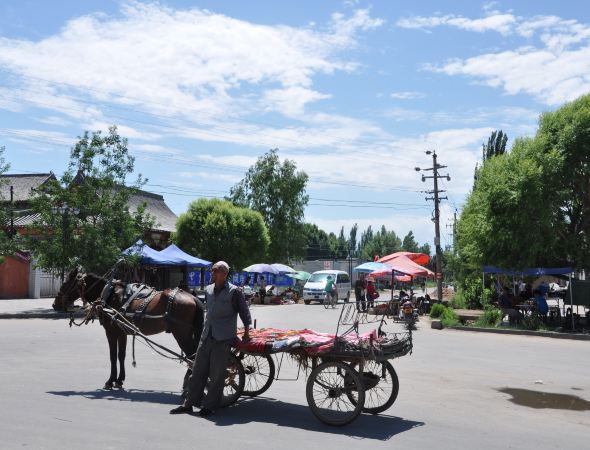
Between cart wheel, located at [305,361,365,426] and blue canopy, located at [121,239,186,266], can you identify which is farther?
blue canopy, located at [121,239,186,266]

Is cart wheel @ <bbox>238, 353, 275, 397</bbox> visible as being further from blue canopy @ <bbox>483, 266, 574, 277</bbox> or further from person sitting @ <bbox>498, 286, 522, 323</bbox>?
blue canopy @ <bbox>483, 266, 574, 277</bbox>

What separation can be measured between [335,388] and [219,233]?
42.0 metres

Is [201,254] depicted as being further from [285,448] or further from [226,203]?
[285,448]

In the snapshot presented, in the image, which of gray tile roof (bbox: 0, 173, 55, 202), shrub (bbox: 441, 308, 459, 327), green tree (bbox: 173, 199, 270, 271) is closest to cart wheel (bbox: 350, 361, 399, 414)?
shrub (bbox: 441, 308, 459, 327)

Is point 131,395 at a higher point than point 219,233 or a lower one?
lower

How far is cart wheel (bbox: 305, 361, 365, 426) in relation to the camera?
7.51m

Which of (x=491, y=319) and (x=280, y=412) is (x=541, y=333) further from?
(x=280, y=412)

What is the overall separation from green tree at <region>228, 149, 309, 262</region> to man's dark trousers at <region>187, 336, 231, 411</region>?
187 feet

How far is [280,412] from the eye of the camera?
835cm

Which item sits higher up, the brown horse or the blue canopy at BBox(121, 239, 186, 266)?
the blue canopy at BBox(121, 239, 186, 266)

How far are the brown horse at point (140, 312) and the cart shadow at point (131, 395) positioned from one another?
0.29 m

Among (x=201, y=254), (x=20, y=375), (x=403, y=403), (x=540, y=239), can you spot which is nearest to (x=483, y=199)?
(x=540, y=239)

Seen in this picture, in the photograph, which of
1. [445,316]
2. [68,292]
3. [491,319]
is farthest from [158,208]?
[68,292]

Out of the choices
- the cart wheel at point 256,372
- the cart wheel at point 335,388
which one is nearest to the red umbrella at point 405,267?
the cart wheel at point 256,372
